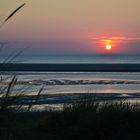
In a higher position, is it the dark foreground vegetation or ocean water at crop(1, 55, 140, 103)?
ocean water at crop(1, 55, 140, 103)

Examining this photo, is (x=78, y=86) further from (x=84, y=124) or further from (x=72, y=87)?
(x=84, y=124)

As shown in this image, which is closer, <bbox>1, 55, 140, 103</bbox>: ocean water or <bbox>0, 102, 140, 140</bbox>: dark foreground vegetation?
<bbox>0, 102, 140, 140</bbox>: dark foreground vegetation

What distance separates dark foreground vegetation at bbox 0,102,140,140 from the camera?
7609mm

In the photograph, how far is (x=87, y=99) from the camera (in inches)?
336

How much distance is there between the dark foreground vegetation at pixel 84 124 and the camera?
25.0ft

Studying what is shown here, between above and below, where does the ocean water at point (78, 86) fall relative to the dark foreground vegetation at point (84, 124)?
above

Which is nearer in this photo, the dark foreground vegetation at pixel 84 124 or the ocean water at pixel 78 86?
the dark foreground vegetation at pixel 84 124

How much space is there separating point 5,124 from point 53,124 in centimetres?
176


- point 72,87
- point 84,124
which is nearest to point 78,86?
point 72,87

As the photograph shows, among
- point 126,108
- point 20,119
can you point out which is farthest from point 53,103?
point 20,119

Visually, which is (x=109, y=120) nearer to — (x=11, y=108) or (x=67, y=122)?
(x=67, y=122)

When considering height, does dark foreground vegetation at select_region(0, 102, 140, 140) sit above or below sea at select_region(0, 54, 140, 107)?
below

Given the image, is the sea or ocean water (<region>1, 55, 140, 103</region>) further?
ocean water (<region>1, 55, 140, 103</region>)

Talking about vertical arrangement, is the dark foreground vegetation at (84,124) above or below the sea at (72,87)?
below
